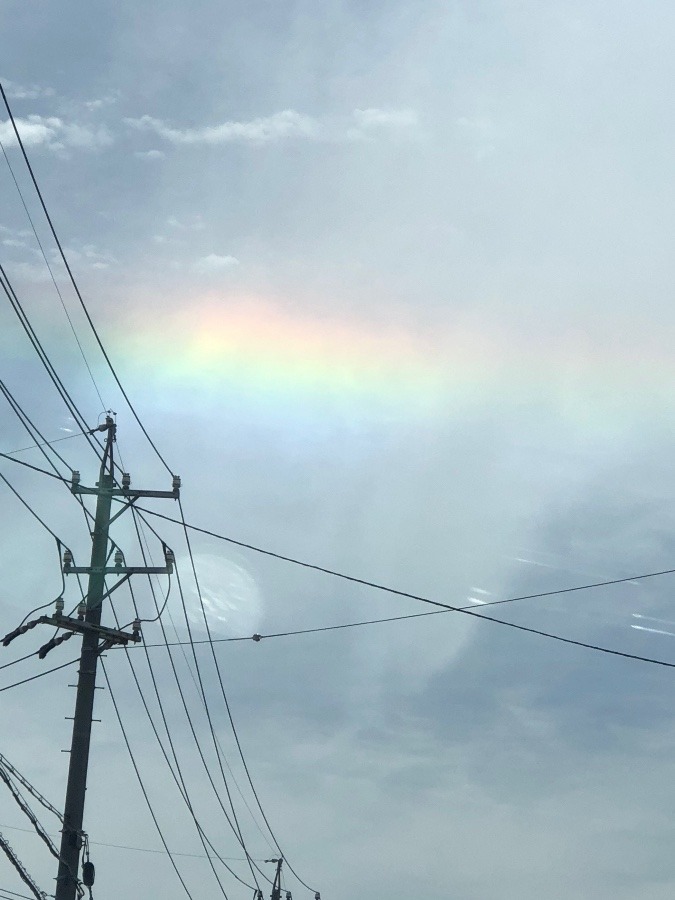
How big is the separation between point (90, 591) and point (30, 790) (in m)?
4.27

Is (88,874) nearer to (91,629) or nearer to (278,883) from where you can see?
(91,629)

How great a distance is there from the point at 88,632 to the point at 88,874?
16.1 ft

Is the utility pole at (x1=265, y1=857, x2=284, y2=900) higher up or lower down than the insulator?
higher up

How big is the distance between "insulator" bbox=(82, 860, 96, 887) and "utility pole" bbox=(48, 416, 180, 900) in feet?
0.07

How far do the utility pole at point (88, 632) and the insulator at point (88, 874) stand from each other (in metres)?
0.02

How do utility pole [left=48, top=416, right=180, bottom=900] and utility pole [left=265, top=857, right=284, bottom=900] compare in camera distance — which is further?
utility pole [left=265, top=857, right=284, bottom=900]

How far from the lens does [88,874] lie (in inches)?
941

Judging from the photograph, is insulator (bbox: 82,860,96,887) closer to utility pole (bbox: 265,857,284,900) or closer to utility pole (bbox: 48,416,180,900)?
utility pole (bbox: 48,416,180,900)

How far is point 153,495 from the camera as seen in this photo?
26.4m

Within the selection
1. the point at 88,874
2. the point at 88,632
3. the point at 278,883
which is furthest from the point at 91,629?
the point at 278,883

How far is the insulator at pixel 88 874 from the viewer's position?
78.3 feet

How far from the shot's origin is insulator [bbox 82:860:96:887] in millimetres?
23875

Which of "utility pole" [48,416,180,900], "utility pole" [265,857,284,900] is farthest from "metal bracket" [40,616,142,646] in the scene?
"utility pole" [265,857,284,900]

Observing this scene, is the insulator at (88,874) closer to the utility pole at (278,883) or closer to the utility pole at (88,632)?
the utility pole at (88,632)
